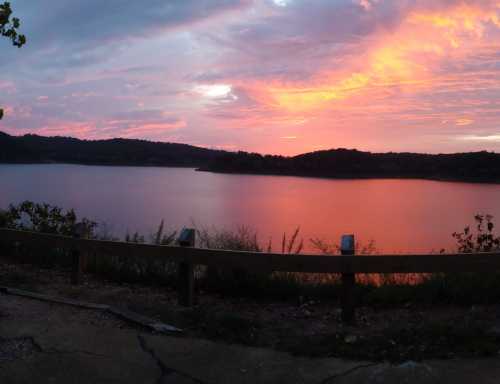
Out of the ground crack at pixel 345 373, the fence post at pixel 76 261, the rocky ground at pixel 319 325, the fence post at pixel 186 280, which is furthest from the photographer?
the fence post at pixel 76 261

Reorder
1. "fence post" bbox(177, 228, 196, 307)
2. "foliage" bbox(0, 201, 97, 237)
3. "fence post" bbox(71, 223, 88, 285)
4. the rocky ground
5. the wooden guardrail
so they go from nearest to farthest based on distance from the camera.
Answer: the rocky ground < the wooden guardrail < "fence post" bbox(177, 228, 196, 307) < "fence post" bbox(71, 223, 88, 285) < "foliage" bbox(0, 201, 97, 237)

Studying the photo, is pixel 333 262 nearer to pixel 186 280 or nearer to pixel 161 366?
pixel 186 280

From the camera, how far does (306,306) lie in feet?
18.1

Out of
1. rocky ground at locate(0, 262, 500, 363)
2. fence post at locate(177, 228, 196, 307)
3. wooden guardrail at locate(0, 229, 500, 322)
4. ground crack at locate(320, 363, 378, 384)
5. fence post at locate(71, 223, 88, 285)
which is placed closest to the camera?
ground crack at locate(320, 363, 378, 384)

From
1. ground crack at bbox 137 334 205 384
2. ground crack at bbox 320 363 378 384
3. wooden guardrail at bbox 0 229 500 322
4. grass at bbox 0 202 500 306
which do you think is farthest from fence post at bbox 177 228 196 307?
ground crack at bbox 320 363 378 384

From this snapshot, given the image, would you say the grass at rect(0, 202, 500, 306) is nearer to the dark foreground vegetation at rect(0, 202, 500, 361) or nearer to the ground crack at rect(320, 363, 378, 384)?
the dark foreground vegetation at rect(0, 202, 500, 361)

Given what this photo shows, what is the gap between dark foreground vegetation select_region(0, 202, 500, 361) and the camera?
418 centimetres

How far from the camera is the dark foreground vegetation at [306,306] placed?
13.7 ft

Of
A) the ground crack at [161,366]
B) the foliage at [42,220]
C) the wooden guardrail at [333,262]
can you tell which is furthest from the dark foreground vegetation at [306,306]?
the foliage at [42,220]

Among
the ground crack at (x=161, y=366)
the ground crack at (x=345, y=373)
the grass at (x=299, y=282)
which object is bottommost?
the ground crack at (x=161, y=366)

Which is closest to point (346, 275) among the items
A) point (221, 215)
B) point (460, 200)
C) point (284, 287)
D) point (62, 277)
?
point (284, 287)

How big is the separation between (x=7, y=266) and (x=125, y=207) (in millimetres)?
26474

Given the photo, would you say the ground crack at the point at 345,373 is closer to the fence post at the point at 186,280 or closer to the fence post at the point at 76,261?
the fence post at the point at 186,280

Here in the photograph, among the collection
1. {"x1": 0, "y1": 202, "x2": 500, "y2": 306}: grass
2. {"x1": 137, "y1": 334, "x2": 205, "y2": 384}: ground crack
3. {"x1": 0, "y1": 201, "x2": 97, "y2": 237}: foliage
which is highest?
{"x1": 0, "y1": 201, "x2": 97, "y2": 237}: foliage
